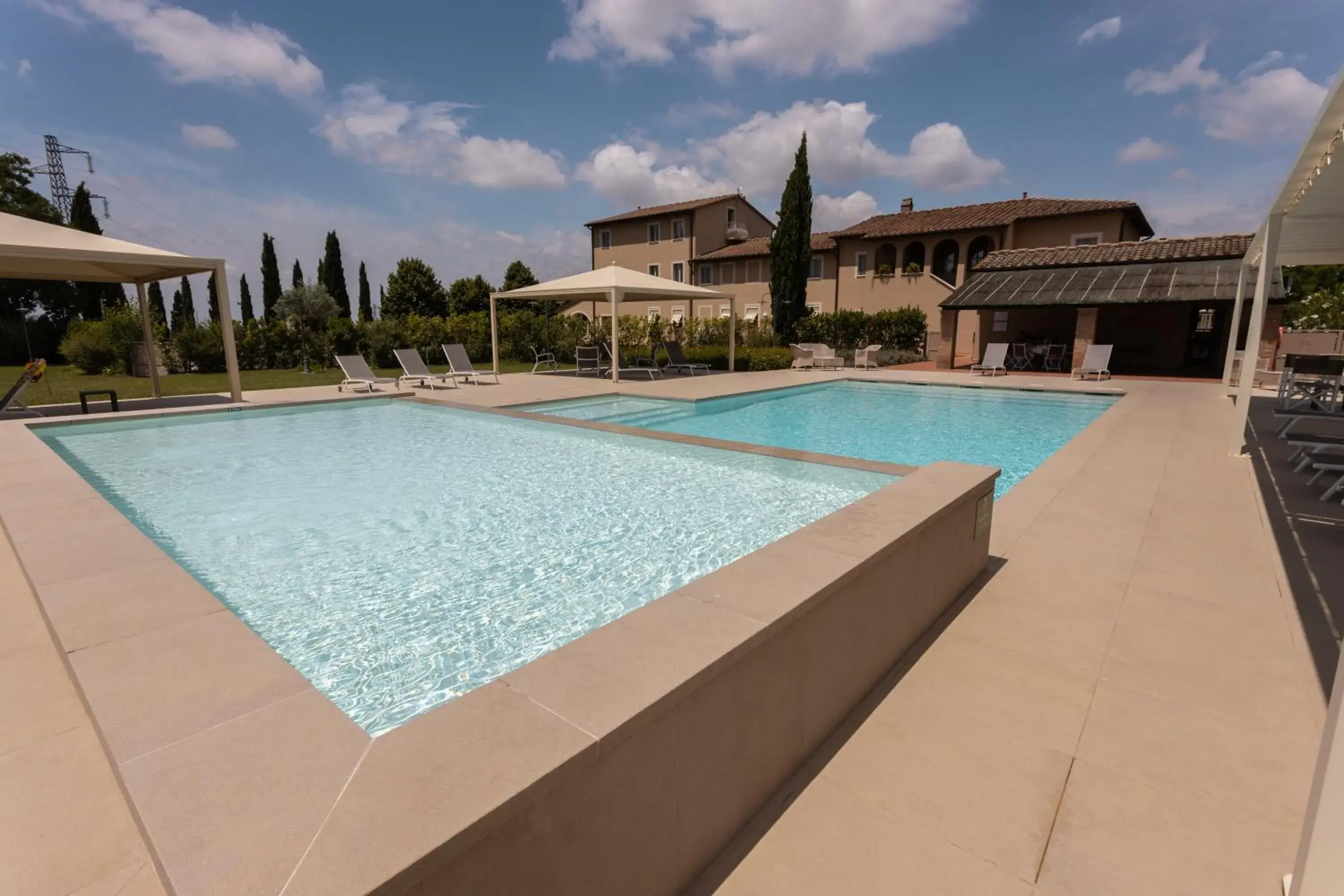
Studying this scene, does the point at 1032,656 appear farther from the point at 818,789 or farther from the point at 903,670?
the point at 818,789

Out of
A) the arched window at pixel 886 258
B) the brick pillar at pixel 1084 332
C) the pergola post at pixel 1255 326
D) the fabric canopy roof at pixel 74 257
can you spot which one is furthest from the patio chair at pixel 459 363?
the arched window at pixel 886 258

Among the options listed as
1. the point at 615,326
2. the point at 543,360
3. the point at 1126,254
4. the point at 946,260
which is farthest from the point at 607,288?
the point at 946,260

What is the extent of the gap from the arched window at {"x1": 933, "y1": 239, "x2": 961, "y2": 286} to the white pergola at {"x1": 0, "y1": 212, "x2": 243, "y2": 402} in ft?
85.1

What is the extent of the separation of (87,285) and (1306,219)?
44.1 meters

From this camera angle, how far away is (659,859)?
174cm

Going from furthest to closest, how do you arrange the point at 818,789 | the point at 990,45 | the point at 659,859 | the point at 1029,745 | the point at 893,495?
1. the point at 990,45
2. the point at 893,495
3. the point at 1029,745
4. the point at 818,789
5. the point at 659,859

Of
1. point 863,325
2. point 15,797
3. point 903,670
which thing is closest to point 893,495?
point 903,670

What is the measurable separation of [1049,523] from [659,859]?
4.46m

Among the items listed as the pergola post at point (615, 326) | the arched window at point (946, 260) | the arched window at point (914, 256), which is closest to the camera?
the pergola post at point (615, 326)

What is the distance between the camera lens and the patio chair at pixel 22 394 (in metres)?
9.95

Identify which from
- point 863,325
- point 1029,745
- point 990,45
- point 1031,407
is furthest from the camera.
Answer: point 863,325

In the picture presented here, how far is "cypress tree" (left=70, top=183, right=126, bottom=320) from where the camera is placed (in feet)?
103

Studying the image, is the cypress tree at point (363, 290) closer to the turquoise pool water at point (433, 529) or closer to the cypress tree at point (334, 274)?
the cypress tree at point (334, 274)

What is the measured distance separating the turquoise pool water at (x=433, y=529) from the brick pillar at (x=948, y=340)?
50.2 feet
